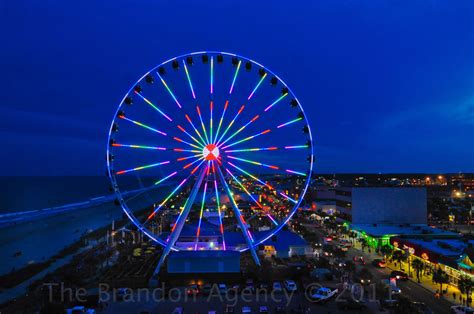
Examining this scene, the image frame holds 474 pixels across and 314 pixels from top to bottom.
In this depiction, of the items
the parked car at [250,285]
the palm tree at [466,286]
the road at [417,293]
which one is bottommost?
the road at [417,293]

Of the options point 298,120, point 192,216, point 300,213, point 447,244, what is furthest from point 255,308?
point 300,213

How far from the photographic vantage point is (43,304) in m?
19.1

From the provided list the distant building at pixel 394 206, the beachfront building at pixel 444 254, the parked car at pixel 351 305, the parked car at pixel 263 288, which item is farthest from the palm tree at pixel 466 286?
the distant building at pixel 394 206

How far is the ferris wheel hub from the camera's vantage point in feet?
76.7

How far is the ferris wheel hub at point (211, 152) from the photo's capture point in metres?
23.4

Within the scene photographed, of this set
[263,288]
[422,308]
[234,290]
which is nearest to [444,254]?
[422,308]

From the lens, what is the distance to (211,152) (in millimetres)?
23391

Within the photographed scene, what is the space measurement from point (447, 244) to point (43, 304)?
23.7 meters

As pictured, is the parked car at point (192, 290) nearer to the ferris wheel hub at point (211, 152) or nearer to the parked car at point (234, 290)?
the parked car at point (234, 290)

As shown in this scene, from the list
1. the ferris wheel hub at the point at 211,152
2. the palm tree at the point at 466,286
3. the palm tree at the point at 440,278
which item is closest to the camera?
the palm tree at the point at 466,286

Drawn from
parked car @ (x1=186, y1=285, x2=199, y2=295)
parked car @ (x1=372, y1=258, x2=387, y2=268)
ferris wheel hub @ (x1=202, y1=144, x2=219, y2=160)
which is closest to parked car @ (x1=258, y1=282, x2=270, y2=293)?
parked car @ (x1=186, y1=285, x2=199, y2=295)

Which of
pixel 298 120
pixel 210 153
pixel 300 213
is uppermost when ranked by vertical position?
pixel 298 120

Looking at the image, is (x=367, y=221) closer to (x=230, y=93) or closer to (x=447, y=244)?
(x=447, y=244)

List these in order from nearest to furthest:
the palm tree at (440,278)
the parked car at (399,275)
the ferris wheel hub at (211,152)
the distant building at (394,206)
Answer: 1. the palm tree at (440,278)
2. the ferris wheel hub at (211,152)
3. the parked car at (399,275)
4. the distant building at (394,206)
